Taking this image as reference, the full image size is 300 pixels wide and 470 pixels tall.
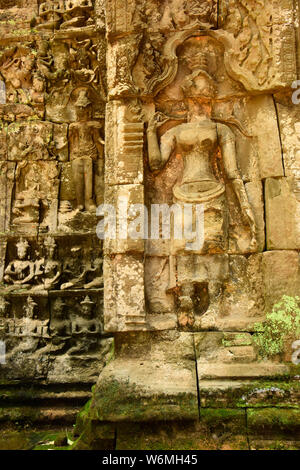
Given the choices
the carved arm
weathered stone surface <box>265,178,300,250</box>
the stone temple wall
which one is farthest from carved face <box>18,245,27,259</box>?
weathered stone surface <box>265,178,300,250</box>

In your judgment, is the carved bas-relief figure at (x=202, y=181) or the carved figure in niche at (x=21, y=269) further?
the carved figure in niche at (x=21, y=269)

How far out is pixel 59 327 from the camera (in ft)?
20.0

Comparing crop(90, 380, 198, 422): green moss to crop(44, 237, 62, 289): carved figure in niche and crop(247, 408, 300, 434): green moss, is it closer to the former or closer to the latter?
crop(247, 408, 300, 434): green moss

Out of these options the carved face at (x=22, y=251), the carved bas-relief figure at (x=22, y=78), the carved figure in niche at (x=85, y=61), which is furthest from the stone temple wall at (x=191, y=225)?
the carved bas-relief figure at (x=22, y=78)

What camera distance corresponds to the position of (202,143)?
471 cm

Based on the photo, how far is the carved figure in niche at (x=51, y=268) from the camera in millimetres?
6254

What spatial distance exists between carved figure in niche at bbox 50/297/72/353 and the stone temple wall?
0.05 ft

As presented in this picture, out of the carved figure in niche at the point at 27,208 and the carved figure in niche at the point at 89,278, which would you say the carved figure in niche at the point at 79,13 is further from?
the carved figure in niche at the point at 89,278

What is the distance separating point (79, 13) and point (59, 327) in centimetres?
548

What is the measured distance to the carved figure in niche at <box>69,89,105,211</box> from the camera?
659 cm

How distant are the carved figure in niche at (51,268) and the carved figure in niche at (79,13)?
12.6 feet

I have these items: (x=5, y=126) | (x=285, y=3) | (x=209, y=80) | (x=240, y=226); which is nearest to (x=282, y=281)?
(x=240, y=226)

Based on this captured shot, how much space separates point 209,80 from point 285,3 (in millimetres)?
1308

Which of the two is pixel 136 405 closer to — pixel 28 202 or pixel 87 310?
pixel 87 310
